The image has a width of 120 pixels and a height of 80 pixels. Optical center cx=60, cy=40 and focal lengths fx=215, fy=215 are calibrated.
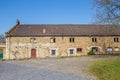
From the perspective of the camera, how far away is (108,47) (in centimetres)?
4444

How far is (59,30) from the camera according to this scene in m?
45.9

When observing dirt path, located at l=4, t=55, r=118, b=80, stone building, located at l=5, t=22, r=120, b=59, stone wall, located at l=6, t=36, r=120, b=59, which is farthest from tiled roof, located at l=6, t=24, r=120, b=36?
dirt path, located at l=4, t=55, r=118, b=80

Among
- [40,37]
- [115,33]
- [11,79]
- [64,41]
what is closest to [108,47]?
[115,33]

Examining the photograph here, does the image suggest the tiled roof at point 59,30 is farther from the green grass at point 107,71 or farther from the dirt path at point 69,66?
the green grass at point 107,71

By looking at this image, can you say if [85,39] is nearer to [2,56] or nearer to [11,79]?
[2,56]

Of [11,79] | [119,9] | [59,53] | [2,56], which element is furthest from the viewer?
[2,56]

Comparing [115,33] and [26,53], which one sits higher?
[115,33]

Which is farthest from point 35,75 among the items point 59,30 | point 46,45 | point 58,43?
point 59,30

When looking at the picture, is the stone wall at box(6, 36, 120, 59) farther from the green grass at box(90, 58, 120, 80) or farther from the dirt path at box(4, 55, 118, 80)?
the green grass at box(90, 58, 120, 80)

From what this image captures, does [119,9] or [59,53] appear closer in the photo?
[119,9]

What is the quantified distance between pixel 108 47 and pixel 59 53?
10.2 metres

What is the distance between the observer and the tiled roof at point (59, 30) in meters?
44.2

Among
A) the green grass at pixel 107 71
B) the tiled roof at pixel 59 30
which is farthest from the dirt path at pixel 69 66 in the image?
the tiled roof at pixel 59 30

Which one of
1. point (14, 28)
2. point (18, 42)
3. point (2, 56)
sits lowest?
point (2, 56)
